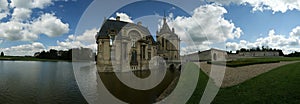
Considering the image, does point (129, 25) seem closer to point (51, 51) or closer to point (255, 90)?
point (255, 90)

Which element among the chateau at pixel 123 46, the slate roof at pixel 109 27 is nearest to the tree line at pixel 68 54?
the chateau at pixel 123 46

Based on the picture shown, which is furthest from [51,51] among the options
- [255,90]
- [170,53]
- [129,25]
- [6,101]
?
[255,90]

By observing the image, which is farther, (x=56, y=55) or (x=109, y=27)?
(x=56, y=55)

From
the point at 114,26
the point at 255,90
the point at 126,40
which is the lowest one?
the point at 255,90

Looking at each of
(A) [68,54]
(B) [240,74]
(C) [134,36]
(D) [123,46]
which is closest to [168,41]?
(C) [134,36]

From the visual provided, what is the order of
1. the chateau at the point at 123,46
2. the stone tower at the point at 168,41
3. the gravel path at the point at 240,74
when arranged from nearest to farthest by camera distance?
the gravel path at the point at 240,74, the chateau at the point at 123,46, the stone tower at the point at 168,41

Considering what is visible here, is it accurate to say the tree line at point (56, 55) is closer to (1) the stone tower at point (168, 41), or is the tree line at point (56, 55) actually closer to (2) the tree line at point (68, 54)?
(2) the tree line at point (68, 54)

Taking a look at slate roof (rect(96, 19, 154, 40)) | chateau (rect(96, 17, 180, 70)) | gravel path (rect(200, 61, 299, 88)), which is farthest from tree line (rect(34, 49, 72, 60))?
gravel path (rect(200, 61, 299, 88))

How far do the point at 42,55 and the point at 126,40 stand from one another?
106m

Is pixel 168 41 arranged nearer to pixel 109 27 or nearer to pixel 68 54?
pixel 109 27

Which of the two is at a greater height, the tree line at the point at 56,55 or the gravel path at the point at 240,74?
the tree line at the point at 56,55

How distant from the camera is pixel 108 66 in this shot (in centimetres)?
4331

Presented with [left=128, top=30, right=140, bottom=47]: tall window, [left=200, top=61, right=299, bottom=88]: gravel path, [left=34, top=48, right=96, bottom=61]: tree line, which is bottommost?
[left=200, top=61, right=299, bottom=88]: gravel path

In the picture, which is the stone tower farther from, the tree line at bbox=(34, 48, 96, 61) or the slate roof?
the tree line at bbox=(34, 48, 96, 61)
